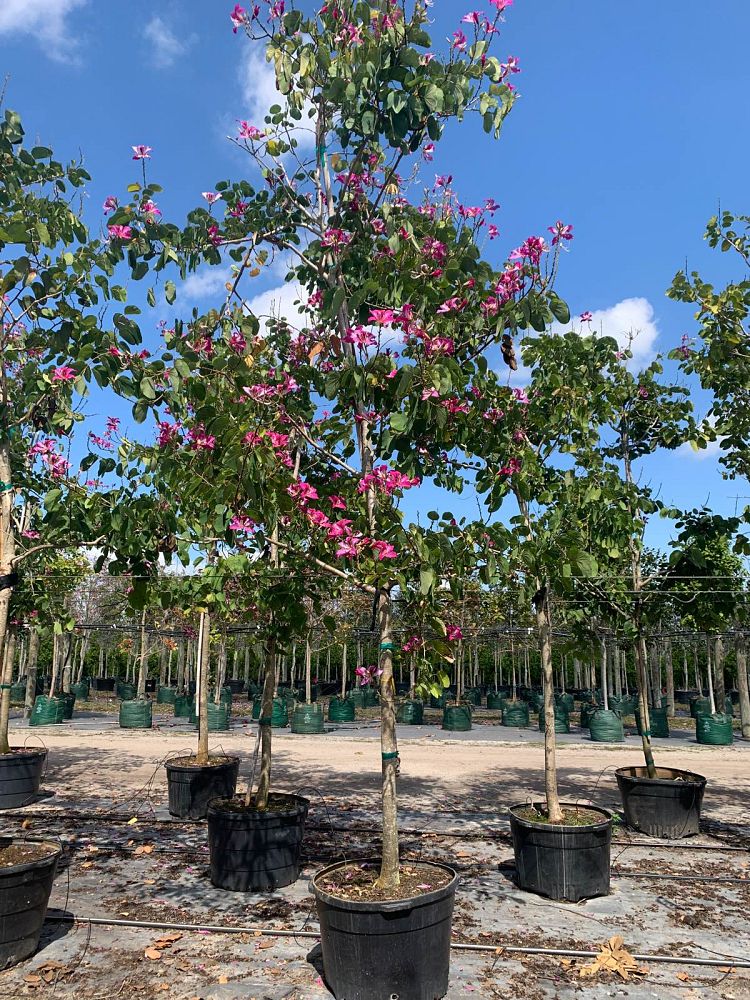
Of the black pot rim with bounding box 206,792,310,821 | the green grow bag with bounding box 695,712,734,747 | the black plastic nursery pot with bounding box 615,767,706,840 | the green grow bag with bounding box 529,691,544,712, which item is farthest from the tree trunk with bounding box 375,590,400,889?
the green grow bag with bounding box 529,691,544,712

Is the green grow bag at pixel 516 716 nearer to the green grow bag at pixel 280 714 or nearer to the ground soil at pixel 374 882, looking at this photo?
the green grow bag at pixel 280 714

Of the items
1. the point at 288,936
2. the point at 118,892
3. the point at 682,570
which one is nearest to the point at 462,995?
the point at 288,936

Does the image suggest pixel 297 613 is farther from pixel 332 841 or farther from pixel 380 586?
pixel 332 841

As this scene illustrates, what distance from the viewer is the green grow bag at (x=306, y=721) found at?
17812 millimetres

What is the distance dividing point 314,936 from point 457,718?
14.6 meters

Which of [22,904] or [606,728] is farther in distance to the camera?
[606,728]

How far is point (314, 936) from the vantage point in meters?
4.58

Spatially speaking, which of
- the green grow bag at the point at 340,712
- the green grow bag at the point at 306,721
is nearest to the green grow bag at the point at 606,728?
the green grow bag at the point at 306,721

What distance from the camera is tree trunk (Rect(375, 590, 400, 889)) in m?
4.03

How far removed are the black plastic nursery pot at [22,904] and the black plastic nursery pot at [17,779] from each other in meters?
4.86

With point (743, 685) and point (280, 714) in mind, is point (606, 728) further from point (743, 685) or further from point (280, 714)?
point (280, 714)

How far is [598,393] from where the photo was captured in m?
6.13

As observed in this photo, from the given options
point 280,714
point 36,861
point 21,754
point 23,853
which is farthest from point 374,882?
point 280,714

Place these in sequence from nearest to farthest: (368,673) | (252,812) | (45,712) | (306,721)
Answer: (368,673), (252,812), (306,721), (45,712)
